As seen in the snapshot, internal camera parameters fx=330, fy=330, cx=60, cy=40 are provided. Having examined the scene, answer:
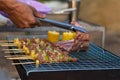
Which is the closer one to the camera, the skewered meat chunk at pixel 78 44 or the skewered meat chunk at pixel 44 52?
the skewered meat chunk at pixel 44 52

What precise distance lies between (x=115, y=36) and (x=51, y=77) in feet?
14.6

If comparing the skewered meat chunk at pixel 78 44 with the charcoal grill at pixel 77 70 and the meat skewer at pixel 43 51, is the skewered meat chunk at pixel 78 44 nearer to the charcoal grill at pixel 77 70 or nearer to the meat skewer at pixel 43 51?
the meat skewer at pixel 43 51

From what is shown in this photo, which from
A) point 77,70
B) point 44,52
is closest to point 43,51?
point 44,52

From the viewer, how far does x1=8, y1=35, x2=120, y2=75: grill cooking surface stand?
2950 millimetres

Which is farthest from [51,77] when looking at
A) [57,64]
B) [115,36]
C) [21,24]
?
[115,36]

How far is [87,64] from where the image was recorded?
3189 mm

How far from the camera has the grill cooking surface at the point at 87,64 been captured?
9.68 feet

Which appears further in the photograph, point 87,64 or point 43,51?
point 43,51

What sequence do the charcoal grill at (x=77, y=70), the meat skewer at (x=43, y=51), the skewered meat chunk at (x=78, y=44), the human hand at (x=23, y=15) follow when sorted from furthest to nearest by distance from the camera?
the skewered meat chunk at (x=78, y=44) → the meat skewer at (x=43, y=51) → the human hand at (x=23, y=15) → the charcoal grill at (x=77, y=70)

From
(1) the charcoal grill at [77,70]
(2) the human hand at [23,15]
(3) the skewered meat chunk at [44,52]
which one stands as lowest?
(1) the charcoal grill at [77,70]

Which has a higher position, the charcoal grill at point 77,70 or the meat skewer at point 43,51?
the meat skewer at point 43,51

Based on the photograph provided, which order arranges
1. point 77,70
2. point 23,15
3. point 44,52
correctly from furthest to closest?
point 44,52, point 23,15, point 77,70

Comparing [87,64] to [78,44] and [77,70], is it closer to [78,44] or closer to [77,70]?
[77,70]

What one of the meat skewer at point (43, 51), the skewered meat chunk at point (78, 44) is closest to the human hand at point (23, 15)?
the meat skewer at point (43, 51)
